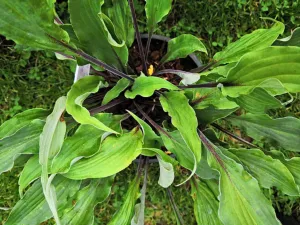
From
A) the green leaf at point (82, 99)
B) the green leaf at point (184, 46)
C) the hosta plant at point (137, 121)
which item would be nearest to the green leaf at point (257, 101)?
the hosta plant at point (137, 121)

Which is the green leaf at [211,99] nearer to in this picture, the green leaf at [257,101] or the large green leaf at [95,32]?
the green leaf at [257,101]

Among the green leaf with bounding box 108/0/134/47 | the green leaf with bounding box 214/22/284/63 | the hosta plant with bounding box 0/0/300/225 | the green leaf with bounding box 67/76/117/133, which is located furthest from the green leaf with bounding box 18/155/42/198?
the green leaf with bounding box 214/22/284/63

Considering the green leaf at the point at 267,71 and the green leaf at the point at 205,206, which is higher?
Answer: the green leaf at the point at 267,71

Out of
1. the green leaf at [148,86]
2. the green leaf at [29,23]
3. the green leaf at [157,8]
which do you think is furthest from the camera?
the green leaf at [157,8]

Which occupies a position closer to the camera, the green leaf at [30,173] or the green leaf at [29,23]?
the green leaf at [29,23]

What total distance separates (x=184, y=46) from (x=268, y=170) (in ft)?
0.86

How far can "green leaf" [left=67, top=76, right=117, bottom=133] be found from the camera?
1.90 feet

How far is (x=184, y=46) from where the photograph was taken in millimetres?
769

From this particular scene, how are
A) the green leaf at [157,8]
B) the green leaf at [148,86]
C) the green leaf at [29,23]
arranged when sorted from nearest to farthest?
the green leaf at [29,23], the green leaf at [148,86], the green leaf at [157,8]

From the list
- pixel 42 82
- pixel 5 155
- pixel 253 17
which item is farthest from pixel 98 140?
pixel 253 17

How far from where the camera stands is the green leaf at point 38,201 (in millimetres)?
729

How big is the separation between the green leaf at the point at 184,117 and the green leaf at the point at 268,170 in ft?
0.47

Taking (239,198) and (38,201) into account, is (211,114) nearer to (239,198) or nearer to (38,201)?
(239,198)

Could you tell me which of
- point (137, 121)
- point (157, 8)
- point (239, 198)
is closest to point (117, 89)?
point (137, 121)
